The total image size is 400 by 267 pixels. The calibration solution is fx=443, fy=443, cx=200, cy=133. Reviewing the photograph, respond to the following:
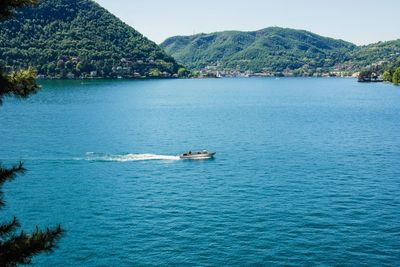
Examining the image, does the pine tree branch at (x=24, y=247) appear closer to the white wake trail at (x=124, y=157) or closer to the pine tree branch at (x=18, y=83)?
the pine tree branch at (x=18, y=83)

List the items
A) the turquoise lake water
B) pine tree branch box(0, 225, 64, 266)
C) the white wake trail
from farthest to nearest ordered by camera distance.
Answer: the white wake trail < the turquoise lake water < pine tree branch box(0, 225, 64, 266)

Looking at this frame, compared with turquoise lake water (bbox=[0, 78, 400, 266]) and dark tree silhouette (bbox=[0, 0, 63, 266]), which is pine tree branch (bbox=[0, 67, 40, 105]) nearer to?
dark tree silhouette (bbox=[0, 0, 63, 266])

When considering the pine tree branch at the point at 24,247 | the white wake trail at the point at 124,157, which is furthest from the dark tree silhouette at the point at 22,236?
the white wake trail at the point at 124,157

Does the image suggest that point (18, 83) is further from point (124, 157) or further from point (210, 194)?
point (124, 157)

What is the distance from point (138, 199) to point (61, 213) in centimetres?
1147

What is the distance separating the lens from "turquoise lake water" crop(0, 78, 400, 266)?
1955 inches

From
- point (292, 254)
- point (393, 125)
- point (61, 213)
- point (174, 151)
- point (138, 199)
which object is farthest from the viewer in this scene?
point (393, 125)

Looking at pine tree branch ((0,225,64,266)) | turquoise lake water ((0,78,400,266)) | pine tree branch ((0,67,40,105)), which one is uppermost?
pine tree branch ((0,67,40,105))

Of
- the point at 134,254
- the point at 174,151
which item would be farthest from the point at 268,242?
the point at 174,151

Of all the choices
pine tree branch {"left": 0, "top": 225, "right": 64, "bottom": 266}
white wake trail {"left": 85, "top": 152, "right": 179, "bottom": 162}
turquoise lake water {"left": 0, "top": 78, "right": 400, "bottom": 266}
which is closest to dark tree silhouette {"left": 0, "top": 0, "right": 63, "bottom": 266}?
pine tree branch {"left": 0, "top": 225, "right": 64, "bottom": 266}

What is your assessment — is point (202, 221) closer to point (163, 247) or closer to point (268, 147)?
point (163, 247)

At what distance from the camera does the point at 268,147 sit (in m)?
106

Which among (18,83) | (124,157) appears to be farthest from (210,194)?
(18,83)

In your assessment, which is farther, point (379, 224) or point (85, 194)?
point (85, 194)
